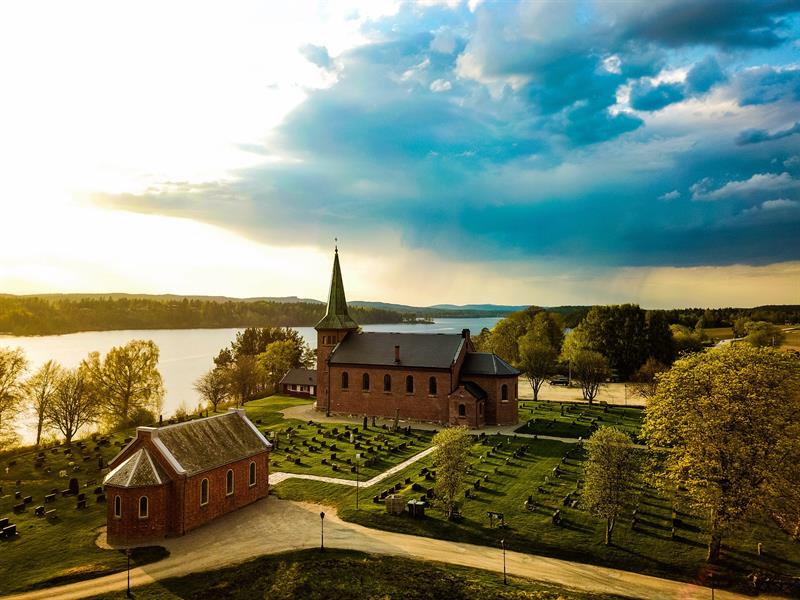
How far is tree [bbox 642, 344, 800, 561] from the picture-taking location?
20.8 metres

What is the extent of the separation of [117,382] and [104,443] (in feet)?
44.7

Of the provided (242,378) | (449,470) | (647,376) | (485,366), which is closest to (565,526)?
(449,470)

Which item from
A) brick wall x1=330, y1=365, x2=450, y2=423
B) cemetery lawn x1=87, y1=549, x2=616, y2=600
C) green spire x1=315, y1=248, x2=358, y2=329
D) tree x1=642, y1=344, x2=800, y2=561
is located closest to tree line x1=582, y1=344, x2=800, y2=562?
tree x1=642, y1=344, x2=800, y2=561

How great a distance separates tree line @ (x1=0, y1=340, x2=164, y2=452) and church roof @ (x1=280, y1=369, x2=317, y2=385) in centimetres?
1572

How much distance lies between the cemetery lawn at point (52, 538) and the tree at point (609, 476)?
66.2 ft

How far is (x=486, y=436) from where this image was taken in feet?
143

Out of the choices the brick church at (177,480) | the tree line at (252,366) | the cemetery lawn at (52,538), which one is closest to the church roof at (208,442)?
the brick church at (177,480)

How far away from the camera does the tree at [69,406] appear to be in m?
47.3

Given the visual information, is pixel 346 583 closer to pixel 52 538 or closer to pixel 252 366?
pixel 52 538

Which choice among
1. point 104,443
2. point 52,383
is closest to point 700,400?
point 104,443

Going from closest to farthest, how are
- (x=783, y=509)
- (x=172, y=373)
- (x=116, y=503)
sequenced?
1. (x=783, y=509)
2. (x=116, y=503)
3. (x=172, y=373)

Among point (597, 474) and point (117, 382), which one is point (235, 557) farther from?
point (117, 382)

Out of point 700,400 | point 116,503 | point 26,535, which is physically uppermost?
point 700,400

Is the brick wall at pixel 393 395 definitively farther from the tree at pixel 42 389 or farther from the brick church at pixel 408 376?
the tree at pixel 42 389
